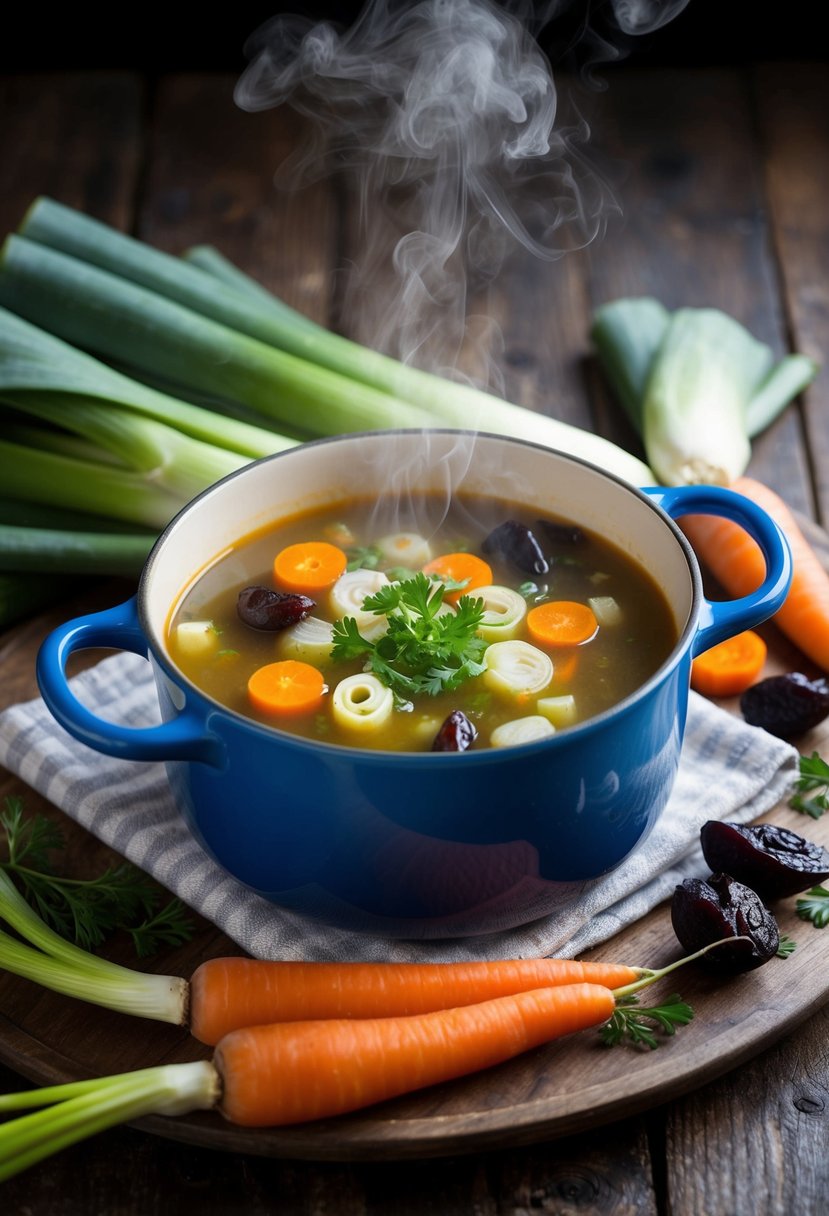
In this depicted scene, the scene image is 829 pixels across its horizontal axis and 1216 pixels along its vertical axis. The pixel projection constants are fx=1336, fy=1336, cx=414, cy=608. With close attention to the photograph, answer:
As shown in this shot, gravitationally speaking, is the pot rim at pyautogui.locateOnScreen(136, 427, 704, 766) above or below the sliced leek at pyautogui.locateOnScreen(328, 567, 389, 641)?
above

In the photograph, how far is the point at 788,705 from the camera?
8.43 feet

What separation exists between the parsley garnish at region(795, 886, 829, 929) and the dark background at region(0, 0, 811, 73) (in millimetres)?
4073

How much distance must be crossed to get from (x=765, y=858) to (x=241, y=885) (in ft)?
2.81

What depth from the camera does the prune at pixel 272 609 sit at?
2.35m

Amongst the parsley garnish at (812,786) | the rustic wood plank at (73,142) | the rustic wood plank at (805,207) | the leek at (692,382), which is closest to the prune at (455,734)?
the parsley garnish at (812,786)

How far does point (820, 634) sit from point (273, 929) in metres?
1.31

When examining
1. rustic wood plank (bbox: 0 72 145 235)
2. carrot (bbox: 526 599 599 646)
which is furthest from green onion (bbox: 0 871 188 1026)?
rustic wood plank (bbox: 0 72 145 235)

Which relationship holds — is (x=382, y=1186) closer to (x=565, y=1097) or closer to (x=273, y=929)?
(x=565, y=1097)

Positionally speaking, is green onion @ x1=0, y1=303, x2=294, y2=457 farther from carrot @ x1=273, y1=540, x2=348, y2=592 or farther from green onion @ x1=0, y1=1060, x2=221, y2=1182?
green onion @ x1=0, y1=1060, x2=221, y2=1182

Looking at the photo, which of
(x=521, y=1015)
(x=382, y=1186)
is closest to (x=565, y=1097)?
(x=521, y=1015)

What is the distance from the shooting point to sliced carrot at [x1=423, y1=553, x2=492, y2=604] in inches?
98.2

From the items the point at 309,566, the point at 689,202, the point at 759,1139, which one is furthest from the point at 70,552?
the point at 689,202

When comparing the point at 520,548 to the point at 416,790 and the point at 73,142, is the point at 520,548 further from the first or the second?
the point at 73,142

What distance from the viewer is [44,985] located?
80.4 inches
